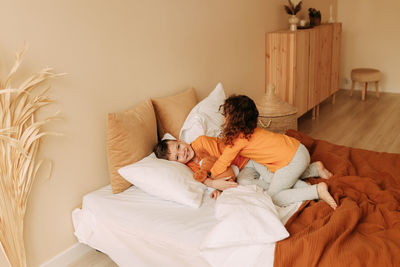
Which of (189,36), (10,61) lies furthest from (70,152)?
(189,36)

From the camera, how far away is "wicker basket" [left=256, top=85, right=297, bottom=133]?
351 centimetres

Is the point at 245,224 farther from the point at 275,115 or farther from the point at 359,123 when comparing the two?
the point at 359,123

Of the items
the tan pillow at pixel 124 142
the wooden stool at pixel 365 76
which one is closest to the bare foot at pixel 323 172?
the tan pillow at pixel 124 142

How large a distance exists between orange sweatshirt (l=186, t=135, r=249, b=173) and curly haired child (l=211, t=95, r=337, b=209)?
0.11 metres

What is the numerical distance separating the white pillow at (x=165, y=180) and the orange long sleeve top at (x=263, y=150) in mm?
178

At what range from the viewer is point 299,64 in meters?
4.16

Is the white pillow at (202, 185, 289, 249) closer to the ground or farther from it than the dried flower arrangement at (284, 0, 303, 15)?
closer to the ground

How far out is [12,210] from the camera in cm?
185

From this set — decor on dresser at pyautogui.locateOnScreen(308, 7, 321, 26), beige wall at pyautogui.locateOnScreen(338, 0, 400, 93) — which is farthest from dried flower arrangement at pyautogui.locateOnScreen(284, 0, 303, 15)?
beige wall at pyautogui.locateOnScreen(338, 0, 400, 93)

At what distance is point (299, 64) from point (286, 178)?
2329 mm

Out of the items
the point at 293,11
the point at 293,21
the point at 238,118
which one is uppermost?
the point at 293,11

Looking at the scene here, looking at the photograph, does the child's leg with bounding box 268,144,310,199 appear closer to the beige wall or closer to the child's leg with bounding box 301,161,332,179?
the child's leg with bounding box 301,161,332,179

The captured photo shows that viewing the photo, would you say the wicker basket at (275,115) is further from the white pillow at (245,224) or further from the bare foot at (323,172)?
the white pillow at (245,224)

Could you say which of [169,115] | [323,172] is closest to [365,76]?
[323,172]
